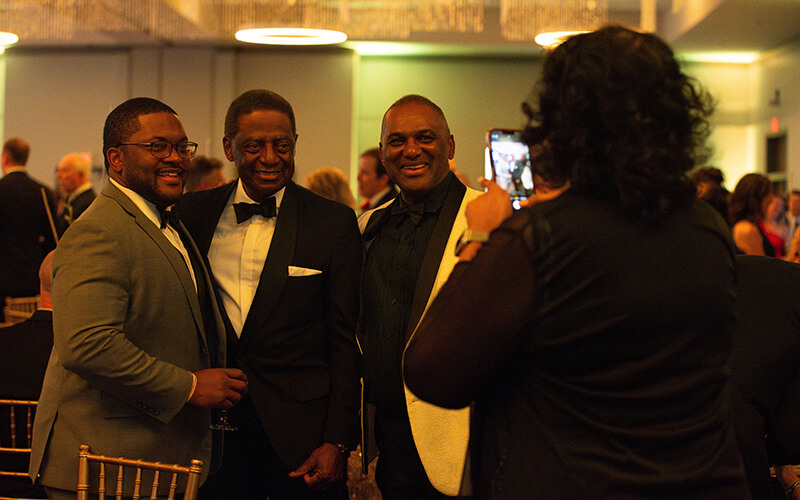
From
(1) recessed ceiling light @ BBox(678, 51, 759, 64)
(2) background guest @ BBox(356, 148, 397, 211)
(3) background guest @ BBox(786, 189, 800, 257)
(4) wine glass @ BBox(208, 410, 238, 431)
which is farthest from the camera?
(1) recessed ceiling light @ BBox(678, 51, 759, 64)

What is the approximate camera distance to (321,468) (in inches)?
85.7

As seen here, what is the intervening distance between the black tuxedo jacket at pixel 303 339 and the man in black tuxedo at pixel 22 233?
3.93 m

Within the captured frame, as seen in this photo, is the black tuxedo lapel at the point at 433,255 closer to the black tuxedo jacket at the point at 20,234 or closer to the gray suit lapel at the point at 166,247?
the gray suit lapel at the point at 166,247

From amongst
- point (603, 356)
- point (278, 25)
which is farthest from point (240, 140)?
point (278, 25)

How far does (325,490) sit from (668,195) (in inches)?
56.1

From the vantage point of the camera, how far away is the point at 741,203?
4.91 m

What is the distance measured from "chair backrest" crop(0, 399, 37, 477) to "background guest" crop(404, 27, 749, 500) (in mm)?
1391

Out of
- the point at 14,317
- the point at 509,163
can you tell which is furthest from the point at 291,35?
the point at 509,163

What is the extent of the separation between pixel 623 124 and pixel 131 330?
124cm

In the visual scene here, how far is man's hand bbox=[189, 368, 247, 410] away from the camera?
1.92 meters

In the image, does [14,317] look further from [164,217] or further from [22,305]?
[164,217]

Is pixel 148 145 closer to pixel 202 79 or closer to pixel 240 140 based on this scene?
pixel 240 140

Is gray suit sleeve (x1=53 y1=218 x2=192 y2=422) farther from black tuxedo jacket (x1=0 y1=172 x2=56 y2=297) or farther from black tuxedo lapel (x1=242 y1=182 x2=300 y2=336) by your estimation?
black tuxedo jacket (x1=0 y1=172 x2=56 y2=297)

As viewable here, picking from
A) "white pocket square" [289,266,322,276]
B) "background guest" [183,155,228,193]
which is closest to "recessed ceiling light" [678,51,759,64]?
"background guest" [183,155,228,193]
